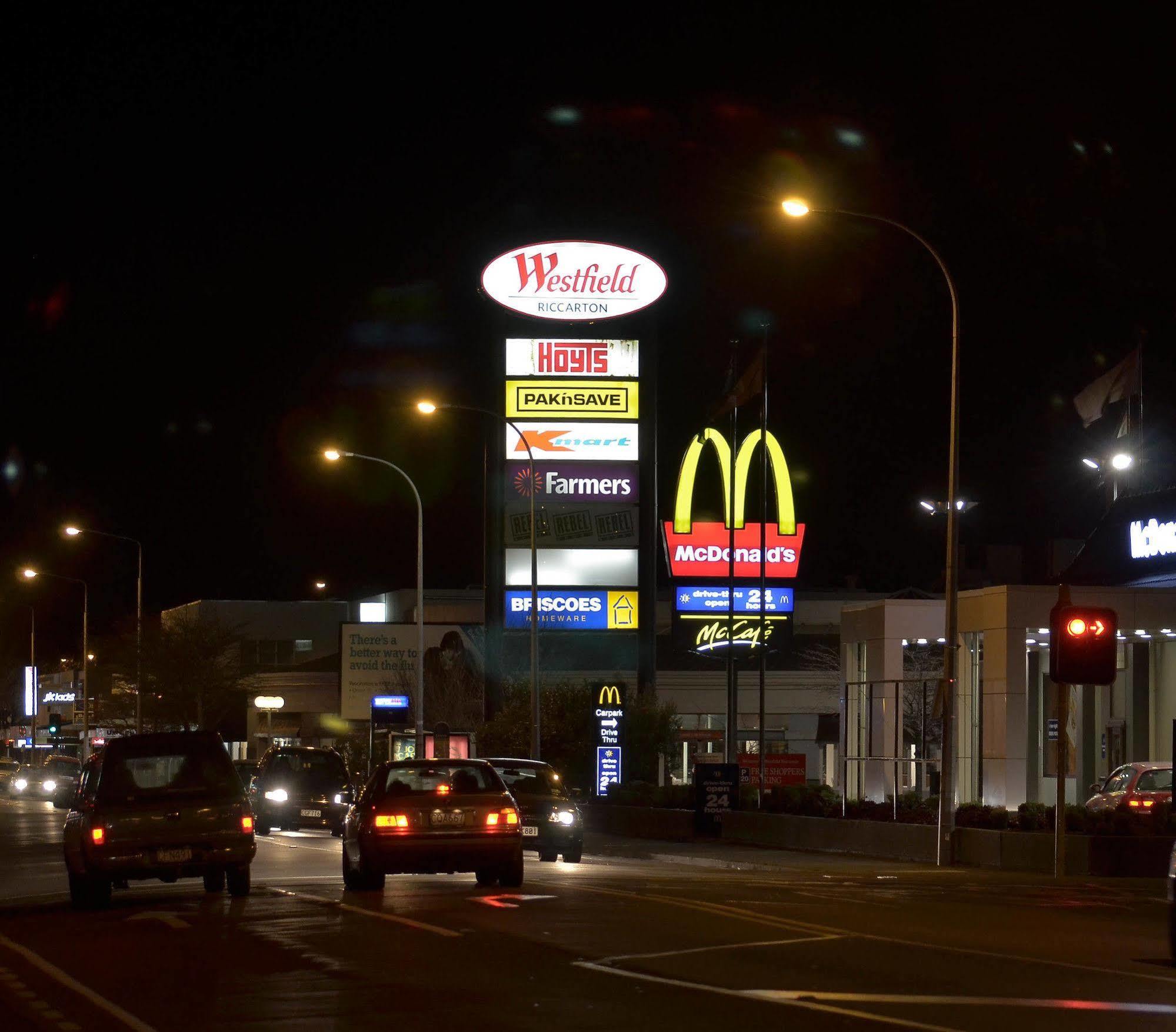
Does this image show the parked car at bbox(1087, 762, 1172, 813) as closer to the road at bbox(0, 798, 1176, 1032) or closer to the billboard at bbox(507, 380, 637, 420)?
the road at bbox(0, 798, 1176, 1032)

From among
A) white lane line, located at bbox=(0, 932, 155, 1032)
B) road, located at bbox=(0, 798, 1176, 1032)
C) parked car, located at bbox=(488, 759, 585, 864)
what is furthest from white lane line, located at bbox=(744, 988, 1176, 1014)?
parked car, located at bbox=(488, 759, 585, 864)

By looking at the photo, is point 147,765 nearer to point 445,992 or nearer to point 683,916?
point 683,916

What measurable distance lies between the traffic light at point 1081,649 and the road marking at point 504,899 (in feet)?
26.1

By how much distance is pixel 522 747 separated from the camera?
49188 mm

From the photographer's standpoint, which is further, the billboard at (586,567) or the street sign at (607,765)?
the billboard at (586,567)

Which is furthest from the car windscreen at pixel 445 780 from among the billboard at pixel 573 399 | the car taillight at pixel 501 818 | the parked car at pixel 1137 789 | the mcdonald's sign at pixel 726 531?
the billboard at pixel 573 399

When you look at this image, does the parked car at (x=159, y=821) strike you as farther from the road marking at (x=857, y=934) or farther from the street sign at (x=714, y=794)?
the street sign at (x=714, y=794)

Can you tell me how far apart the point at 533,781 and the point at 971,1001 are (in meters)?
17.1

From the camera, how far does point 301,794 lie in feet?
124

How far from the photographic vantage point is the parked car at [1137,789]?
29.1 metres

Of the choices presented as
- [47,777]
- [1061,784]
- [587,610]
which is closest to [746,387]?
[587,610]

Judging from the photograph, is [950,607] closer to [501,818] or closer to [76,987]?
[501,818]

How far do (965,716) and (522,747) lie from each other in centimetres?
1695

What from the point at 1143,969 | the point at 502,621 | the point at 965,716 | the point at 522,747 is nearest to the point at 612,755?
the point at 522,747
